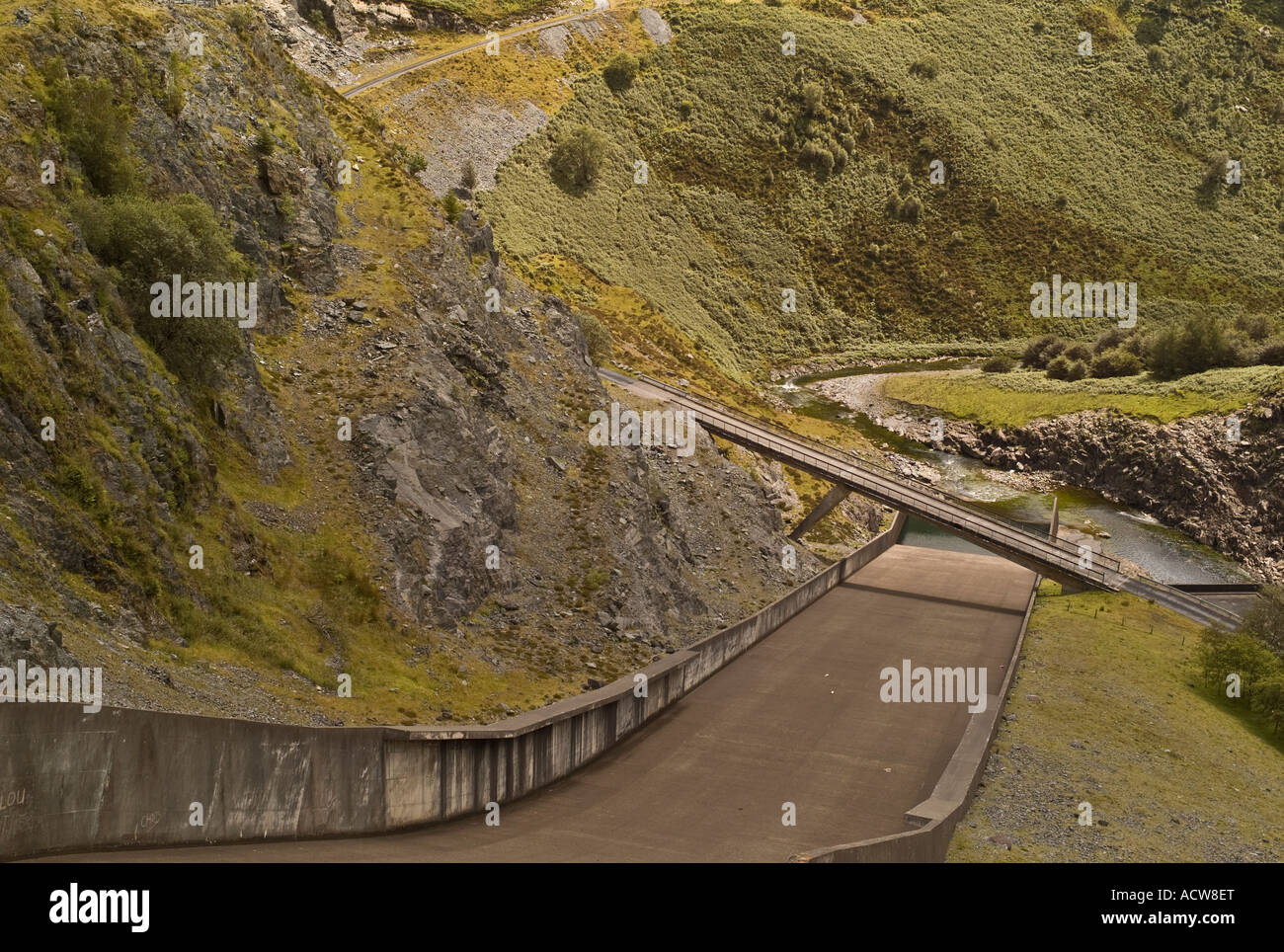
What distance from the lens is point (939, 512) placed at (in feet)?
203

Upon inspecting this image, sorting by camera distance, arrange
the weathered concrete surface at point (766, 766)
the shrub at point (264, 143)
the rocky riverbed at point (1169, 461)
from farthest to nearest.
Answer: the rocky riverbed at point (1169, 461)
the shrub at point (264, 143)
the weathered concrete surface at point (766, 766)

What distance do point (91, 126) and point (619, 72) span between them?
288ft

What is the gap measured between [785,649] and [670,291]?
5281 centimetres

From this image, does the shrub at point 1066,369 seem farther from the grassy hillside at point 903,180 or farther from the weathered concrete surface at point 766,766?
the weathered concrete surface at point 766,766

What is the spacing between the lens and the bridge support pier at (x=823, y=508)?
63.0 metres

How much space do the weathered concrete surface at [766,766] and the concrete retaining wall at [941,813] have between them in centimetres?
89

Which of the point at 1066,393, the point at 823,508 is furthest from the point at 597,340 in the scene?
the point at 1066,393

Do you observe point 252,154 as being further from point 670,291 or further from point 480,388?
point 670,291

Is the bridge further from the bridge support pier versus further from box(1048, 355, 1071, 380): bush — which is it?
box(1048, 355, 1071, 380): bush

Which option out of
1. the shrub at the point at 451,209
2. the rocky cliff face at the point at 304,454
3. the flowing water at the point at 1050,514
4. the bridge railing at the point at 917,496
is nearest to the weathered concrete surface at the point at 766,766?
the rocky cliff face at the point at 304,454

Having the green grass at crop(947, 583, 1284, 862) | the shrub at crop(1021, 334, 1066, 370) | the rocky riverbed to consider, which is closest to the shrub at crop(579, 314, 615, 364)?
the green grass at crop(947, 583, 1284, 862)

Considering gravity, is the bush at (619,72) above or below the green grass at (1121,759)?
above

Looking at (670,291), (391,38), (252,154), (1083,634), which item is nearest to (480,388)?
(252,154)

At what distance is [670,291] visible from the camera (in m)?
96.5
